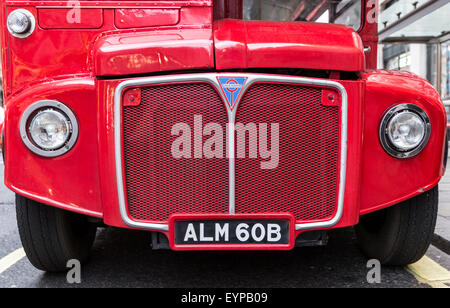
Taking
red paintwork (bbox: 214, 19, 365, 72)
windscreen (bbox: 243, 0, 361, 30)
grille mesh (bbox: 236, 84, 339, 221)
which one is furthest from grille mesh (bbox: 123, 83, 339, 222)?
windscreen (bbox: 243, 0, 361, 30)

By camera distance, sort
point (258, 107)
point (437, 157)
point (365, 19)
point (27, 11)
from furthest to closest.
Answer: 1. point (365, 19)
2. point (27, 11)
3. point (437, 157)
4. point (258, 107)

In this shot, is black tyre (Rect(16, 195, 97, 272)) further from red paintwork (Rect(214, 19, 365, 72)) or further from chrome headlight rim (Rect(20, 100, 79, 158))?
red paintwork (Rect(214, 19, 365, 72))

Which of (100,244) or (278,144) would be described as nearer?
(278,144)

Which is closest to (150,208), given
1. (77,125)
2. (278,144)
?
(77,125)

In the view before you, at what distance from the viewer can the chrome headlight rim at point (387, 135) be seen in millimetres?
2391

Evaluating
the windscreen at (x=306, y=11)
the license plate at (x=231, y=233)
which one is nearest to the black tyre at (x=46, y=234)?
the license plate at (x=231, y=233)

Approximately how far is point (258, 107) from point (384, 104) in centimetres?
61

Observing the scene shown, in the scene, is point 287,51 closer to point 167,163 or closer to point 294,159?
point 294,159

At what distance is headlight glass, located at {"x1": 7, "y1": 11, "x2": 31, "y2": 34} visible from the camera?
2926mm

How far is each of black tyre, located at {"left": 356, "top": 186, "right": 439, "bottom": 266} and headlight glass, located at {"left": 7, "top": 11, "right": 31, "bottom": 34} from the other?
228 cm

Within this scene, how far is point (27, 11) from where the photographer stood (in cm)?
294

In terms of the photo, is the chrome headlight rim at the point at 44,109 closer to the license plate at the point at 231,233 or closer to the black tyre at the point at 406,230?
the license plate at the point at 231,233

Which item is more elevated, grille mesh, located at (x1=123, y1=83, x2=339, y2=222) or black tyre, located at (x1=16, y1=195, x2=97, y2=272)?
grille mesh, located at (x1=123, y1=83, x2=339, y2=222)
